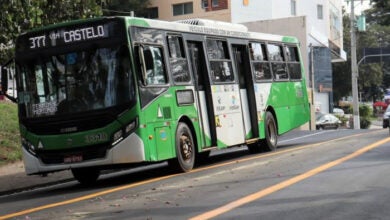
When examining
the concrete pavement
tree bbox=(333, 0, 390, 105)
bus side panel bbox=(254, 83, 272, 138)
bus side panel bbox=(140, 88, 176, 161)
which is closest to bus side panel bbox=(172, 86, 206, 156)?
bus side panel bbox=(140, 88, 176, 161)

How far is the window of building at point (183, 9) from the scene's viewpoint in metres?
56.8

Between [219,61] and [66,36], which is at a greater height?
[66,36]

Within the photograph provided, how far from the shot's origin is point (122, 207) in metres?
8.67

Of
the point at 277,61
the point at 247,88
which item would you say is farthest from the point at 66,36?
the point at 277,61

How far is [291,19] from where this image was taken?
45188 mm

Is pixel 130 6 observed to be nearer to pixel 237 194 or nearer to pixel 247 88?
pixel 247 88

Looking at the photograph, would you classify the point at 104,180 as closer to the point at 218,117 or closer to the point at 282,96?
the point at 218,117

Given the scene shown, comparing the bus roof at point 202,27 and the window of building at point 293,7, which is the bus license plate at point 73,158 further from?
the window of building at point 293,7

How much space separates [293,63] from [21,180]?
29.9ft

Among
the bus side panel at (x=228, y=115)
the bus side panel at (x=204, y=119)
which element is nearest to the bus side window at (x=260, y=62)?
the bus side panel at (x=228, y=115)

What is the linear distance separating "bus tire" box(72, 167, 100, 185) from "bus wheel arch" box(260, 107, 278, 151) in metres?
5.38

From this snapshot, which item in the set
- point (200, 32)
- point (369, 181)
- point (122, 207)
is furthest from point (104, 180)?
point (369, 181)

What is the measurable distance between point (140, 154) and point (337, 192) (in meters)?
3.78

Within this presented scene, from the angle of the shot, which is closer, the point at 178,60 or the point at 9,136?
the point at 178,60
